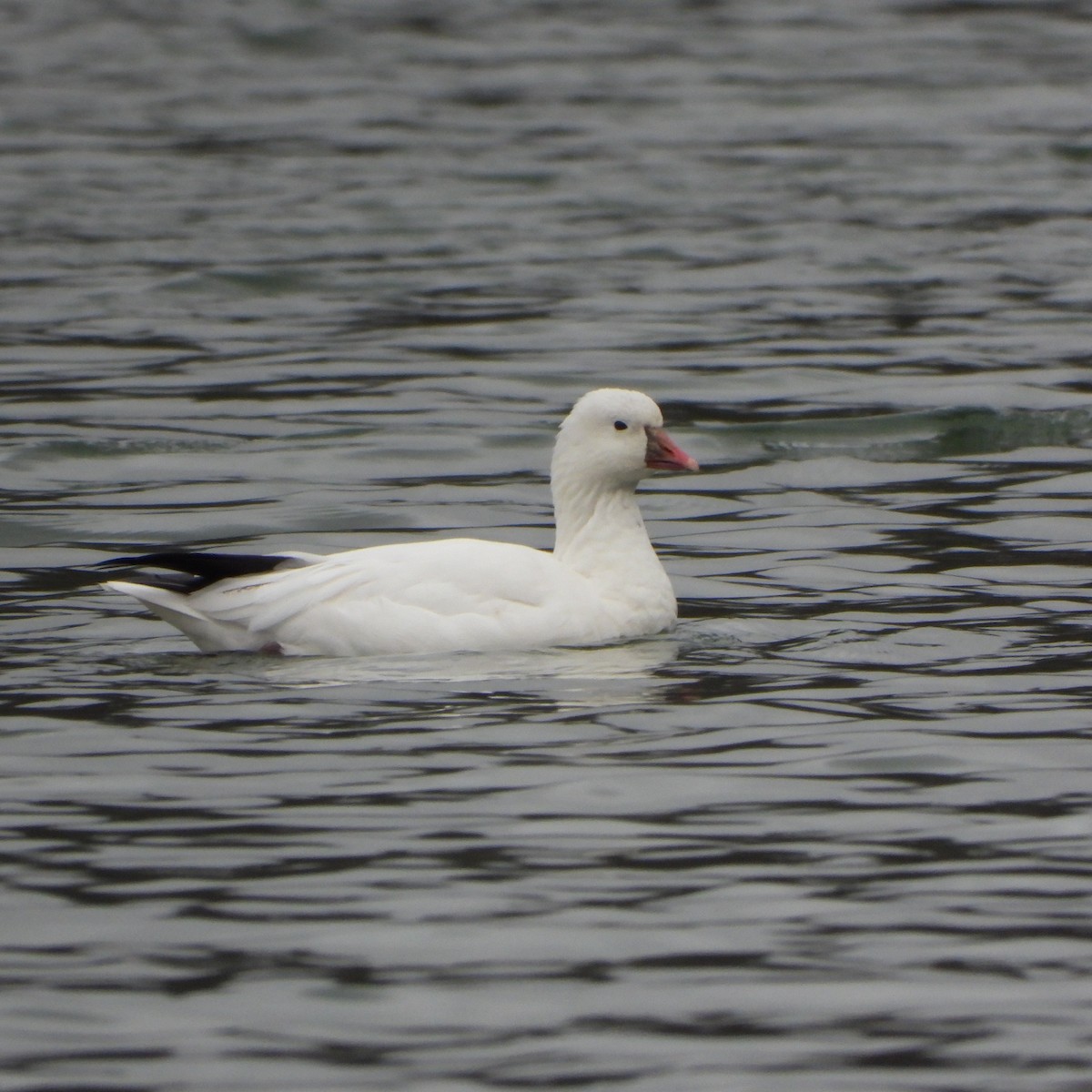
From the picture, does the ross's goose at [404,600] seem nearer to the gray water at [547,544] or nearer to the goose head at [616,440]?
the gray water at [547,544]

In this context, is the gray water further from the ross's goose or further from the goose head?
the goose head

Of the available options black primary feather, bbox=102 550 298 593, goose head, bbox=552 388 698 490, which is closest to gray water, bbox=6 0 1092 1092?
black primary feather, bbox=102 550 298 593

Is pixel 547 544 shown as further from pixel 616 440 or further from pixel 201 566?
pixel 201 566

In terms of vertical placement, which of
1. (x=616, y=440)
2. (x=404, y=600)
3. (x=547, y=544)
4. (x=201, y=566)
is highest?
(x=616, y=440)

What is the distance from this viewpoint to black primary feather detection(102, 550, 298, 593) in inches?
348

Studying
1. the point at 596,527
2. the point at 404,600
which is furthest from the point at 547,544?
the point at 404,600

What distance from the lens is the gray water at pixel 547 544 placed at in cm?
569

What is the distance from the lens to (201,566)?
892 centimetres

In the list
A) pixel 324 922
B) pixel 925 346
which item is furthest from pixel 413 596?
pixel 925 346

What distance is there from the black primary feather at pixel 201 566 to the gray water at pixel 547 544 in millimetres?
326

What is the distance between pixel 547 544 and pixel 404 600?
8.25 feet

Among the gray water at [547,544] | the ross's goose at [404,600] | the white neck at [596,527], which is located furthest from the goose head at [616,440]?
the gray water at [547,544]

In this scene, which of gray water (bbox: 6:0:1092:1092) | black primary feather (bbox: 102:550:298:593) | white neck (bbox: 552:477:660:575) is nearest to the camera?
gray water (bbox: 6:0:1092:1092)

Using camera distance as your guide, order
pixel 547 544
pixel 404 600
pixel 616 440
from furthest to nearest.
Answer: pixel 547 544 < pixel 616 440 < pixel 404 600
